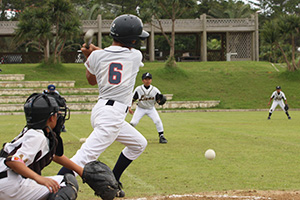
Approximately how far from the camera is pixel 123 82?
18.7 ft

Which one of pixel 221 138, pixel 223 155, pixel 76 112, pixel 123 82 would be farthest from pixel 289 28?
pixel 123 82

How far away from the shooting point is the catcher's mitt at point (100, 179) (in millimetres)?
4457

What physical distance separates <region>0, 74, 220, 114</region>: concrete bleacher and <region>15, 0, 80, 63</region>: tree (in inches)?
180

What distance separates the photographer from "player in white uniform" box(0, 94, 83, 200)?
3.95 metres

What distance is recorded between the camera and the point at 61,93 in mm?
32094

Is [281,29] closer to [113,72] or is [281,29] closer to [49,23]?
[49,23]

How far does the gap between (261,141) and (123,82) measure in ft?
26.3

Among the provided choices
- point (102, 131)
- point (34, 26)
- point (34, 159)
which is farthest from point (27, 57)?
point (34, 159)

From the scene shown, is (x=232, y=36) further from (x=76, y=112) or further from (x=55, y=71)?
(x=76, y=112)

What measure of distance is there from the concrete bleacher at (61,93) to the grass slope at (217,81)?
1.48 meters

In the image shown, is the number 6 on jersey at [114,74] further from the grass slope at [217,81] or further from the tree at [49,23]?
the tree at [49,23]

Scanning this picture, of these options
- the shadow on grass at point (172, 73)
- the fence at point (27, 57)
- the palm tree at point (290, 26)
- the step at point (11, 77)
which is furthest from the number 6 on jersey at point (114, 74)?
the fence at point (27, 57)

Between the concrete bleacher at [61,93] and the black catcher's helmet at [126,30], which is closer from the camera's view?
the black catcher's helmet at [126,30]

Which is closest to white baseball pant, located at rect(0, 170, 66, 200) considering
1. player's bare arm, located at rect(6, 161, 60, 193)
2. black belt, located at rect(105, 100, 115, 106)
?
player's bare arm, located at rect(6, 161, 60, 193)
